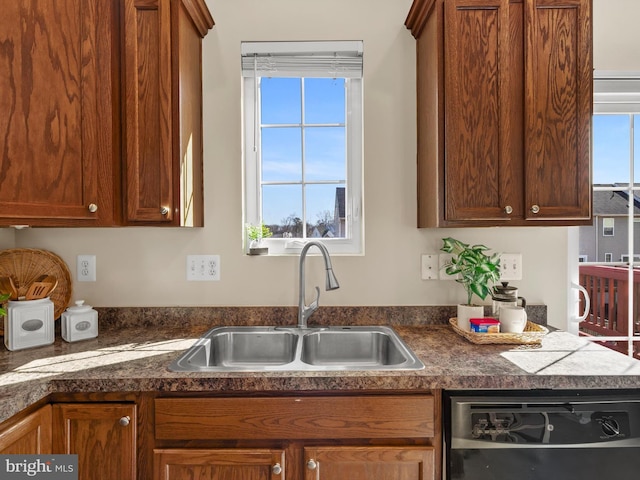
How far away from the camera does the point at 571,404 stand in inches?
43.6

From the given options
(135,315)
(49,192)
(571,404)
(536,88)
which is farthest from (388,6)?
(135,315)

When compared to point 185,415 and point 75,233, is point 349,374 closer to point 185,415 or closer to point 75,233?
point 185,415

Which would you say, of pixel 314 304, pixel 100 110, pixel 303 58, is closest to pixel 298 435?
pixel 314 304

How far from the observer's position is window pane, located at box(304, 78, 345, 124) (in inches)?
72.6

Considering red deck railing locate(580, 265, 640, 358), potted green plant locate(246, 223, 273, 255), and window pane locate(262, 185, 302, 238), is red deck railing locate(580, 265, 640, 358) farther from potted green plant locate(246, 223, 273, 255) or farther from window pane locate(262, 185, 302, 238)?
potted green plant locate(246, 223, 273, 255)

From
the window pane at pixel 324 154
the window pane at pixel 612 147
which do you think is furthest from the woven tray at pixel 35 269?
the window pane at pixel 612 147

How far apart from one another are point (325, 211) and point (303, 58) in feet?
2.41

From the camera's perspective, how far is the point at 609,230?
1.80 metres

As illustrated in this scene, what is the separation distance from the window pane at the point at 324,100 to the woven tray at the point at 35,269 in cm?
135

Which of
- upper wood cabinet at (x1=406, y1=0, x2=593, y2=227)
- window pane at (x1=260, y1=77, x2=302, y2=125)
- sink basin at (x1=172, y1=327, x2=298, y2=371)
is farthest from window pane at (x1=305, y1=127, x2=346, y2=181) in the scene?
sink basin at (x1=172, y1=327, x2=298, y2=371)

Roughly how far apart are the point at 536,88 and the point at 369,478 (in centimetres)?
149

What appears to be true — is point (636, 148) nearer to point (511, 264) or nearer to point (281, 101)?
point (511, 264)

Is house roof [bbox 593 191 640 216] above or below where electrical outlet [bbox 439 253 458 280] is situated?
above

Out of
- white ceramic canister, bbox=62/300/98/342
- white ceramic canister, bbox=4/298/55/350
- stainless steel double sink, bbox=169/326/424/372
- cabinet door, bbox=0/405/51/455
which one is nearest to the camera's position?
cabinet door, bbox=0/405/51/455
